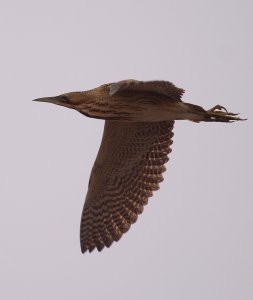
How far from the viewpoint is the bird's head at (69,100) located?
5.81 m

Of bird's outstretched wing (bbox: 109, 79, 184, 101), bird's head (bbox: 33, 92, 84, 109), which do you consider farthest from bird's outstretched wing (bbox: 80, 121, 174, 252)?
bird's outstretched wing (bbox: 109, 79, 184, 101)

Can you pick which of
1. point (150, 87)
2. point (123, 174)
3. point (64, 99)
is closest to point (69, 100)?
point (64, 99)

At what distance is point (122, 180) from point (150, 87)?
1887 millimetres

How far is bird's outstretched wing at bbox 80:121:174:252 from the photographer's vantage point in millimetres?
6863

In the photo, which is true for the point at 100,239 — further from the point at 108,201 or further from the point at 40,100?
the point at 40,100

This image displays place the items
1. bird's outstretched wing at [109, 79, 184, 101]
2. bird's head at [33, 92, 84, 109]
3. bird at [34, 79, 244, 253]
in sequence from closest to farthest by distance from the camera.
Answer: bird's outstretched wing at [109, 79, 184, 101] < bird's head at [33, 92, 84, 109] < bird at [34, 79, 244, 253]

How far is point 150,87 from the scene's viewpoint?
17.8 feet

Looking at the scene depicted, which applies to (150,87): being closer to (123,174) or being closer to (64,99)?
(64,99)

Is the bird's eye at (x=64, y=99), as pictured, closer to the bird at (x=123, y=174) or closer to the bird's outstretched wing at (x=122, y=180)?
the bird at (x=123, y=174)

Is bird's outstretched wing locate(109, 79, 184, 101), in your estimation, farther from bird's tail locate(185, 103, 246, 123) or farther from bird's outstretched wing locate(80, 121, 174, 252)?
bird's outstretched wing locate(80, 121, 174, 252)

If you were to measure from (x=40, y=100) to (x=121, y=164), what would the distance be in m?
1.48

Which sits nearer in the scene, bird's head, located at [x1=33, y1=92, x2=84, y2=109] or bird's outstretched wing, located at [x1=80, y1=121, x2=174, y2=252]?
bird's head, located at [x1=33, y1=92, x2=84, y2=109]

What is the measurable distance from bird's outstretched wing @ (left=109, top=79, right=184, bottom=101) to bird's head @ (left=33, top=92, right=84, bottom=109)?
14.4 inches

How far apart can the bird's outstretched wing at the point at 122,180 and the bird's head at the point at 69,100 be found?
40.8 inches
